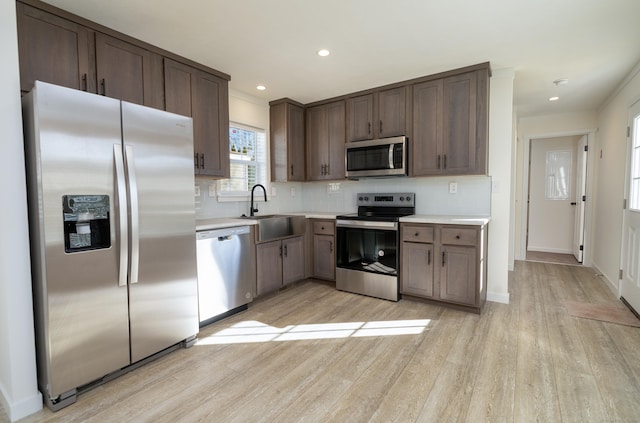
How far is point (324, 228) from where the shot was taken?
391cm

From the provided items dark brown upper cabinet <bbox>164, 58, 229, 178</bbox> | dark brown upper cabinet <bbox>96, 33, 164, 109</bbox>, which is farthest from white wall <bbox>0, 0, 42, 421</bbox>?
dark brown upper cabinet <bbox>164, 58, 229, 178</bbox>

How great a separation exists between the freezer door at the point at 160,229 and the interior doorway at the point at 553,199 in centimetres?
542

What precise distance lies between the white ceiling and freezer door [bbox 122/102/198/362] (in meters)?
0.77

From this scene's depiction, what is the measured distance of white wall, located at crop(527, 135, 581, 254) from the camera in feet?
18.6

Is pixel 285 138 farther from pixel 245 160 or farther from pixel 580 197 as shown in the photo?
pixel 580 197

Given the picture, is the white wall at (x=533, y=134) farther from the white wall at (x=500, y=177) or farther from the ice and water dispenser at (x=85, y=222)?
the ice and water dispenser at (x=85, y=222)

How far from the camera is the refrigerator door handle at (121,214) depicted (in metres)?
1.88

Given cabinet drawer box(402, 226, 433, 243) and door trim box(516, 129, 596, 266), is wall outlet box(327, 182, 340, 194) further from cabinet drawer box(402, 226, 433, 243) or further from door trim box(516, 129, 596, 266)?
door trim box(516, 129, 596, 266)

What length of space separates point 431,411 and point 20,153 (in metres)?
2.62

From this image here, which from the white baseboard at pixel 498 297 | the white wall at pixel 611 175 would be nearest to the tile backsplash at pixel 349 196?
the white baseboard at pixel 498 297

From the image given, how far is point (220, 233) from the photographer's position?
→ 277 centimetres

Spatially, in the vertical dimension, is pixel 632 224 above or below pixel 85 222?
below

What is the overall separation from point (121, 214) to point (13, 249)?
518mm

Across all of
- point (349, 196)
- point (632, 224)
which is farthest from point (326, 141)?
point (632, 224)
